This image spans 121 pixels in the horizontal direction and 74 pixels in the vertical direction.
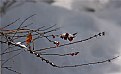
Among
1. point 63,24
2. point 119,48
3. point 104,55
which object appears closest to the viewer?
point 104,55

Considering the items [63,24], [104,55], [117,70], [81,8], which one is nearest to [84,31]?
[63,24]

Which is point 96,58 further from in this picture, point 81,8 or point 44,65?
point 81,8

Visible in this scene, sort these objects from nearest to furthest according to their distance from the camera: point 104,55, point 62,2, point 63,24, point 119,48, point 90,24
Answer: point 104,55
point 119,48
point 63,24
point 90,24
point 62,2

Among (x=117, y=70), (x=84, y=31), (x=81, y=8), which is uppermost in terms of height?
(x=81, y=8)

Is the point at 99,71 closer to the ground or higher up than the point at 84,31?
closer to the ground

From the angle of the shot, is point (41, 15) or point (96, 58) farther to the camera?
point (41, 15)

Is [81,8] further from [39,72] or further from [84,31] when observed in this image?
[39,72]
